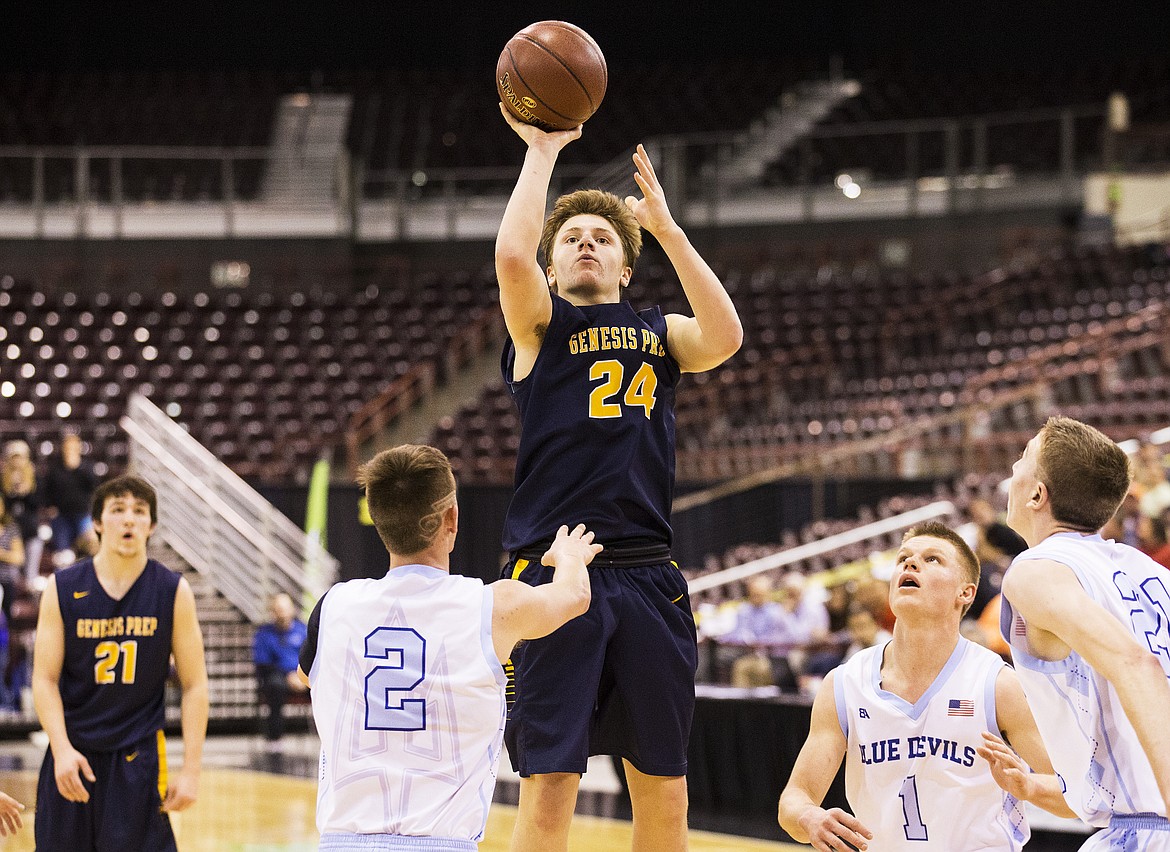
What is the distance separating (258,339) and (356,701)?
15797 mm

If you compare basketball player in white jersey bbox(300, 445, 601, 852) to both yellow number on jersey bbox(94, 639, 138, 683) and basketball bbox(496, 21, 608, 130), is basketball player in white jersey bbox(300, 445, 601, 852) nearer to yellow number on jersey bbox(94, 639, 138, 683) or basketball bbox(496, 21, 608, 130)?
basketball bbox(496, 21, 608, 130)

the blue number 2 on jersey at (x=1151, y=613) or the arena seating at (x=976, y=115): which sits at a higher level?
the arena seating at (x=976, y=115)

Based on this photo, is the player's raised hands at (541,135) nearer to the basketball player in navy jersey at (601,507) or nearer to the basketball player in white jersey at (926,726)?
the basketball player in navy jersey at (601,507)

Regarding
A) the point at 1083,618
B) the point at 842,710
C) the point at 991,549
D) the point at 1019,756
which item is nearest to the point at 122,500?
the point at 842,710

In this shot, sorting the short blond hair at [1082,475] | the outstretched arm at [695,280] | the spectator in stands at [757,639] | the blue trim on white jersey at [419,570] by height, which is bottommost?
the spectator in stands at [757,639]

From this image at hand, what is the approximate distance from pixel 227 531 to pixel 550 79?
10804 millimetres

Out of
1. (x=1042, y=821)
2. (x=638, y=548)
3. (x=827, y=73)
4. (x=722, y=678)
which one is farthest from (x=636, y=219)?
(x=827, y=73)

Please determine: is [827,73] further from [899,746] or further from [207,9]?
[899,746]

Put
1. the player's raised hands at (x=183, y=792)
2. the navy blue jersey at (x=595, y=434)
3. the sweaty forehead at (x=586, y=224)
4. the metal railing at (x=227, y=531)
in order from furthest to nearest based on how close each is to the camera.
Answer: the metal railing at (x=227, y=531), the player's raised hands at (x=183, y=792), the sweaty forehead at (x=586, y=224), the navy blue jersey at (x=595, y=434)

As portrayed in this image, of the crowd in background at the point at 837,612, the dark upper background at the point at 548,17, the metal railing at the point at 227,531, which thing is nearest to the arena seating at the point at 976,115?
the dark upper background at the point at 548,17

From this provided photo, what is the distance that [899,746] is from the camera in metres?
3.50

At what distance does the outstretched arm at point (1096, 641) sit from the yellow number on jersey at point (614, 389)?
1109 mm

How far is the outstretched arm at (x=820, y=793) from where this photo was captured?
3080 millimetres

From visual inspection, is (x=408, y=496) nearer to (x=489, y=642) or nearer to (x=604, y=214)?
(x=489, y=642)
